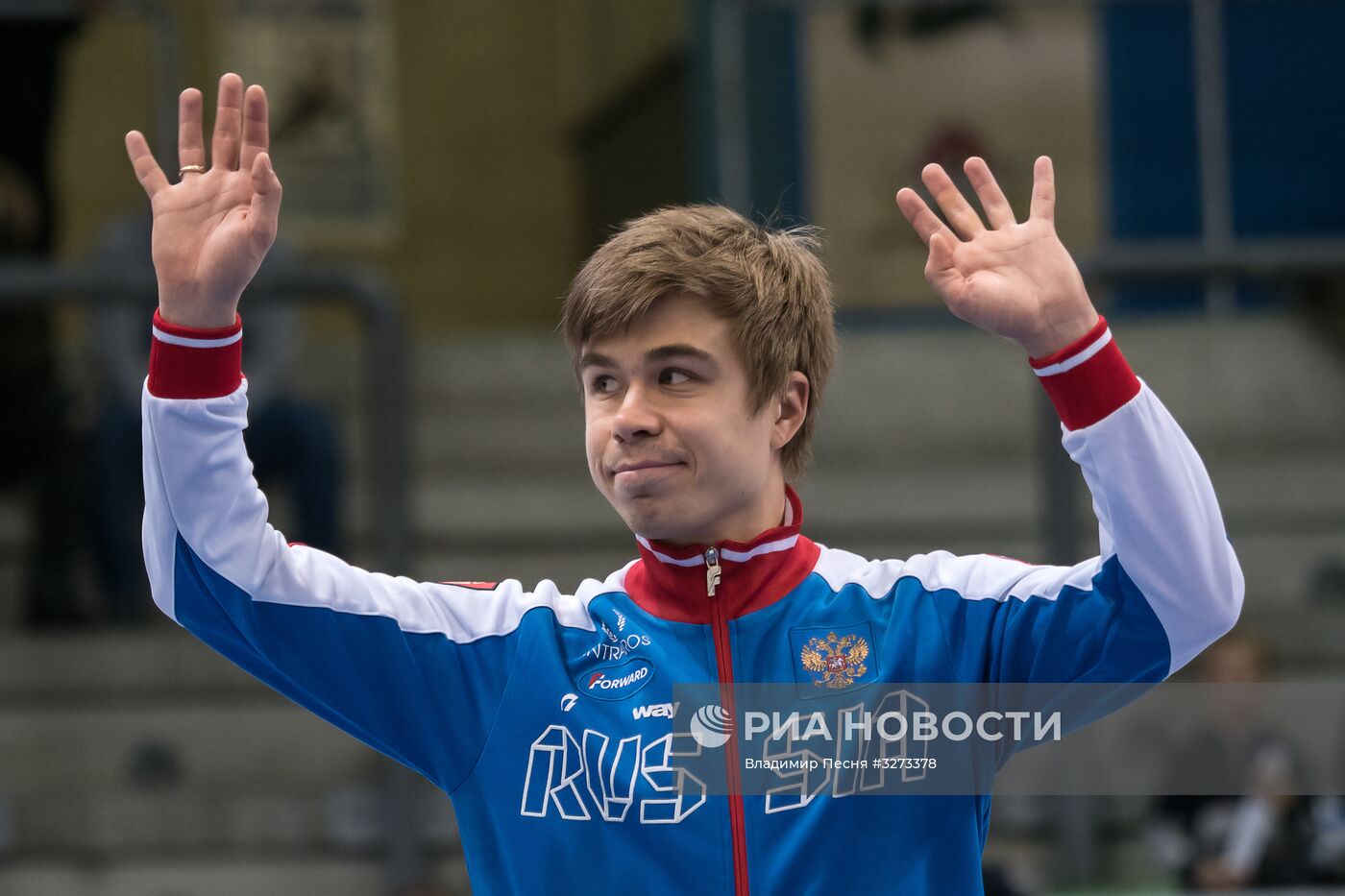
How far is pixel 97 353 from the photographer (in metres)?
4.54

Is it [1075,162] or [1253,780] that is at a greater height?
[1075,162]

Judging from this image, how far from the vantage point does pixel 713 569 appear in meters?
Answer: 2.15

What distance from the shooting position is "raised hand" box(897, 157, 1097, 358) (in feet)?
6.31

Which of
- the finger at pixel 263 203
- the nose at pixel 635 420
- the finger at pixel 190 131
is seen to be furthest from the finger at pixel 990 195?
the finger at pixel 190 131

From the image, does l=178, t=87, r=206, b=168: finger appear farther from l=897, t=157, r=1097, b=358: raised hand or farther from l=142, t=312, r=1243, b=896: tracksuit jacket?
l=897, t=157, r=1097, b=358: raised hand

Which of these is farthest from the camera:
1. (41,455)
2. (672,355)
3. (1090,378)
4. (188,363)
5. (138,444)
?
(41,455)

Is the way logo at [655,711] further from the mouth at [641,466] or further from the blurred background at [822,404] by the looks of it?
the blurred background at [822,404]

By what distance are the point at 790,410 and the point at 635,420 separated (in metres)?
0.29

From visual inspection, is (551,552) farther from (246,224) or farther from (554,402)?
(246,224)

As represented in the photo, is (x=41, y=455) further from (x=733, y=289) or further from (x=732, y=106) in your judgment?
(x=733, y=289)

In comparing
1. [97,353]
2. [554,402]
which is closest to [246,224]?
[97,353]

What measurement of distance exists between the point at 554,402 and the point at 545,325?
126 inches

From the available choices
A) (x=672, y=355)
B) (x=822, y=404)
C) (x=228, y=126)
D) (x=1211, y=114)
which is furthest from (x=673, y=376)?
(x=1211, y=114)

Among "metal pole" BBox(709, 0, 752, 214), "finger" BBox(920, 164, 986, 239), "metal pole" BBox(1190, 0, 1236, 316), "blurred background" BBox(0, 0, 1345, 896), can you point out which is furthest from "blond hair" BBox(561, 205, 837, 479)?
"metal pole" BBox(1190, 0, 1236, 316)
